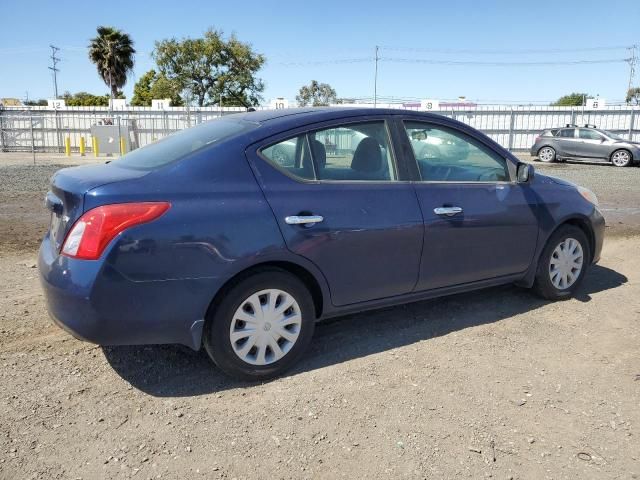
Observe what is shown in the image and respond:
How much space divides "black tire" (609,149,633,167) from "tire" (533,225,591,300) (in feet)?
57.3

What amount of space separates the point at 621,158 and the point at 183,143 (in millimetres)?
20374

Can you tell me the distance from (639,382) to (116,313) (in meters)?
3.12

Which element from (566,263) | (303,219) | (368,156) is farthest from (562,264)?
(303,219)

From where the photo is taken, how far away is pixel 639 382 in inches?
134

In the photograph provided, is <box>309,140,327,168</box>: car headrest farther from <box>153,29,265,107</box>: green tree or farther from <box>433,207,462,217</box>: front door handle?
<box>153,29,265,107</box>: green tree

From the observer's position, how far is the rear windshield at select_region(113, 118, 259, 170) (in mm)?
3357

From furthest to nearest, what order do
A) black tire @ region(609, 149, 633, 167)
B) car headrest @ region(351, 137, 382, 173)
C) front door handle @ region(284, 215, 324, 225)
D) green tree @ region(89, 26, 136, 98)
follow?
green tree @ region(89, 26, 136, 98)
black tire @ region(609, 149, 633, 167)
car headrest @ region(351, 137, 382, 173)
front door handle @ region(284, 215, 324, 225)

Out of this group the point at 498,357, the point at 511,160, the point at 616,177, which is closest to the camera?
the point at 498,357

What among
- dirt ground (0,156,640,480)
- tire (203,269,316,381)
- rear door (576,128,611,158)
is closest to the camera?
dirt ground (0,156,640,480)

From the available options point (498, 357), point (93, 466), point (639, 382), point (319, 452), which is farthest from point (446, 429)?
point (93, 466)

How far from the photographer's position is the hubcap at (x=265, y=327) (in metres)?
3.24

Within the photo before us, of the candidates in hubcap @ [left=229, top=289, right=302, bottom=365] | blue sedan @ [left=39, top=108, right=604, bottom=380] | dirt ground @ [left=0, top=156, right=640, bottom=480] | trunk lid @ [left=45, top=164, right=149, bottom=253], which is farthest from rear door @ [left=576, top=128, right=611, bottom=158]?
trunk lid @ [left=45, top=164, right=149, bottom=253]

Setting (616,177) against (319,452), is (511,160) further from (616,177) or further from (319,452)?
(616,177)

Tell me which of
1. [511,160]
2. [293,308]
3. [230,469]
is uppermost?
[511,160]
